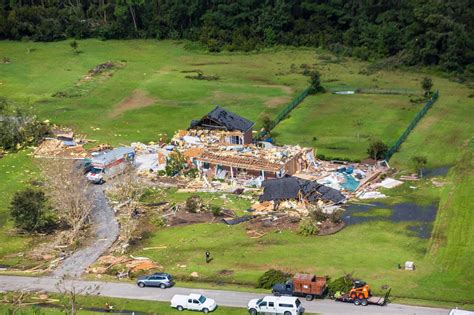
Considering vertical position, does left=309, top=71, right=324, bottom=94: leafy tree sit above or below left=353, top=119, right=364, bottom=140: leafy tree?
above

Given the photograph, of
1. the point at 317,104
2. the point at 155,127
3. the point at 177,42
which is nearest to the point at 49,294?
the point at 155,127

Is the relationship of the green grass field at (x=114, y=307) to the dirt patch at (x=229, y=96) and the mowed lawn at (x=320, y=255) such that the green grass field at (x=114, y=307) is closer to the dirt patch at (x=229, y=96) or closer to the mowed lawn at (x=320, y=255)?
the mowed lawn at (x=320, y=255)

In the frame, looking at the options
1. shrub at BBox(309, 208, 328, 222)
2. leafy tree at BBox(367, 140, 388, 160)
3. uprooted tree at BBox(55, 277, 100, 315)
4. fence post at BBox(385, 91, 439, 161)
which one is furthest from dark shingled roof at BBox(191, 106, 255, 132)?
uprooted tree at BBox(55, 277, 100, 315)

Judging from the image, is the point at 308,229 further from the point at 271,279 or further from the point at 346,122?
the point at 346,122

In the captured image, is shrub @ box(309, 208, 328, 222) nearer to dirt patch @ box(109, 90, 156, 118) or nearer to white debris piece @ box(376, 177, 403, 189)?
white debris piece @ box(376, 177, 403, 189)

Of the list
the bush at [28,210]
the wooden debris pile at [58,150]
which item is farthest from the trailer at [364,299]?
the wooden debris pile at [58,150]

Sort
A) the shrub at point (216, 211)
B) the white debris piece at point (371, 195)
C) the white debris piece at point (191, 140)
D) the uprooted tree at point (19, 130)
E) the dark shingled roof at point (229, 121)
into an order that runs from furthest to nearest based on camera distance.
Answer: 1. the uprooted tree at point (19, 130)
2. the dark shingled roof at point (229, 121)
3. the white debris piece at point (191, 140)
4. the white debris piece at point (371, 195)
5. the shrub at point (216, 211)

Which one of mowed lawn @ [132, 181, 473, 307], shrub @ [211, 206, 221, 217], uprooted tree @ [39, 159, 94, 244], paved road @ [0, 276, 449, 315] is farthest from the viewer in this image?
shrub @ [211, 206, 221, 217]

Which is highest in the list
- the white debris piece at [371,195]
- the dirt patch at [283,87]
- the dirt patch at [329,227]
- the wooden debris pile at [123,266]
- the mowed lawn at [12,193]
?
the dirt patch at [283,87]
